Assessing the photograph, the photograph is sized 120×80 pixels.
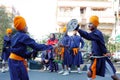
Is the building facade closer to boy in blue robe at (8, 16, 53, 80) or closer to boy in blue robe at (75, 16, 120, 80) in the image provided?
boy in blue robe at (75, 16, 120, 80)

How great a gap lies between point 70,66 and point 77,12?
1314 inches

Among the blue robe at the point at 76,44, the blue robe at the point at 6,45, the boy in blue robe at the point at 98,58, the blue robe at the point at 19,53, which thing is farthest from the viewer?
the blue robe at the point at 76,44

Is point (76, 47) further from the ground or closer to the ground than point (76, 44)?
closer to the ground

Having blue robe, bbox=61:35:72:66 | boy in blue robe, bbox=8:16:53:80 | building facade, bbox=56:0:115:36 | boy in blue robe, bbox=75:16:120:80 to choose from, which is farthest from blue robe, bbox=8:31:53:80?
building facade, bbox=56:0:115:36

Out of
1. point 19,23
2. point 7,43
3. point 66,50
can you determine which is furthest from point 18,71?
point 66,50

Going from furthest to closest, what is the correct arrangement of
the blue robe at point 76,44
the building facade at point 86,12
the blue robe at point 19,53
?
the building facade at point 86,12 < the blue robe at point 76,44 < the blue robe at point 19,53

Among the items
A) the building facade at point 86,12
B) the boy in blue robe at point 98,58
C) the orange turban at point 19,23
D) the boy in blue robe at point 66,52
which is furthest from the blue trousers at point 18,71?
the building facade at point 86,12

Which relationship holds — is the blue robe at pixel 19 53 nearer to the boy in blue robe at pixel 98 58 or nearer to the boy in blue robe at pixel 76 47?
the boy in blue robe at pixel 98 58

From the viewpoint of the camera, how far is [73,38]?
12.4m

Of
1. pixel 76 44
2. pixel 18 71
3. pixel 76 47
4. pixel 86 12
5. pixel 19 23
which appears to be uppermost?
pixel 86 12

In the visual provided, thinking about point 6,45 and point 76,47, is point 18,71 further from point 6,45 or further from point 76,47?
point 76,47

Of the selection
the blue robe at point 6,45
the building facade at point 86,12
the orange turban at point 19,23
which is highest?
the building facade at point 86,12

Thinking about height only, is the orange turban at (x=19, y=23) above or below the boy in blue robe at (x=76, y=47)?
above

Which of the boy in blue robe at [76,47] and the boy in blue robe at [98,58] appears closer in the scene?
the boy in blue robe at [98,58]
